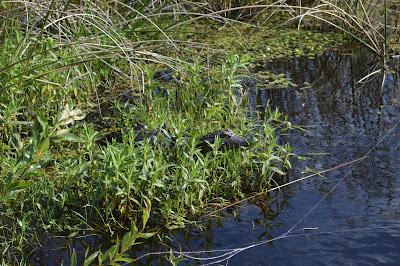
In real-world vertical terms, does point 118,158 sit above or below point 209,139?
above

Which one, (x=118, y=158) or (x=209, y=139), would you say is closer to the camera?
(x=118, y=158)

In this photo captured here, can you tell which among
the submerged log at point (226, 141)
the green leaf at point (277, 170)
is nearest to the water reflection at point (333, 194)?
the green leaf at point (277, 170)

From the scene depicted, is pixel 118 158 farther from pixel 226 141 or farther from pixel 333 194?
pixel 333 194

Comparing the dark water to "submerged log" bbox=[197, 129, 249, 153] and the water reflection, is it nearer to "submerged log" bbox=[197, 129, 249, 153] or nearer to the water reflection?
the water reflection

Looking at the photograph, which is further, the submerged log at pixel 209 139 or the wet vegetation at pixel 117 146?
the submerged log at pixel 209 139

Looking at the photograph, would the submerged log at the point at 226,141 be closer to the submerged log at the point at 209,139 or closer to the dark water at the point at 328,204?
the submerged log at the point at 209,139

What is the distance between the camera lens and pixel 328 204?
3021 millimetres

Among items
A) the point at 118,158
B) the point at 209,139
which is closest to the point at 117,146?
the point at 118,158

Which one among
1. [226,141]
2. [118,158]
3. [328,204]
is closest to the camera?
[118,158]

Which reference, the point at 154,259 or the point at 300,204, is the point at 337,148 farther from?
the point at 154,259

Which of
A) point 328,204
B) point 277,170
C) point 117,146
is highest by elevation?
point 117,146

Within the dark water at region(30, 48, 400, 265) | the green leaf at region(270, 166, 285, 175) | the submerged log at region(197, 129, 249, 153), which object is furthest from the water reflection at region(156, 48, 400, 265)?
the submerged log at region(197, 129, 249, 153)

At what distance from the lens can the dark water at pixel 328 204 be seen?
106 inches

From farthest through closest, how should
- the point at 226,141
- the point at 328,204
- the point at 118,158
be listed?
the point at 226,141 → the point at 328,204 → the point at 118,158
